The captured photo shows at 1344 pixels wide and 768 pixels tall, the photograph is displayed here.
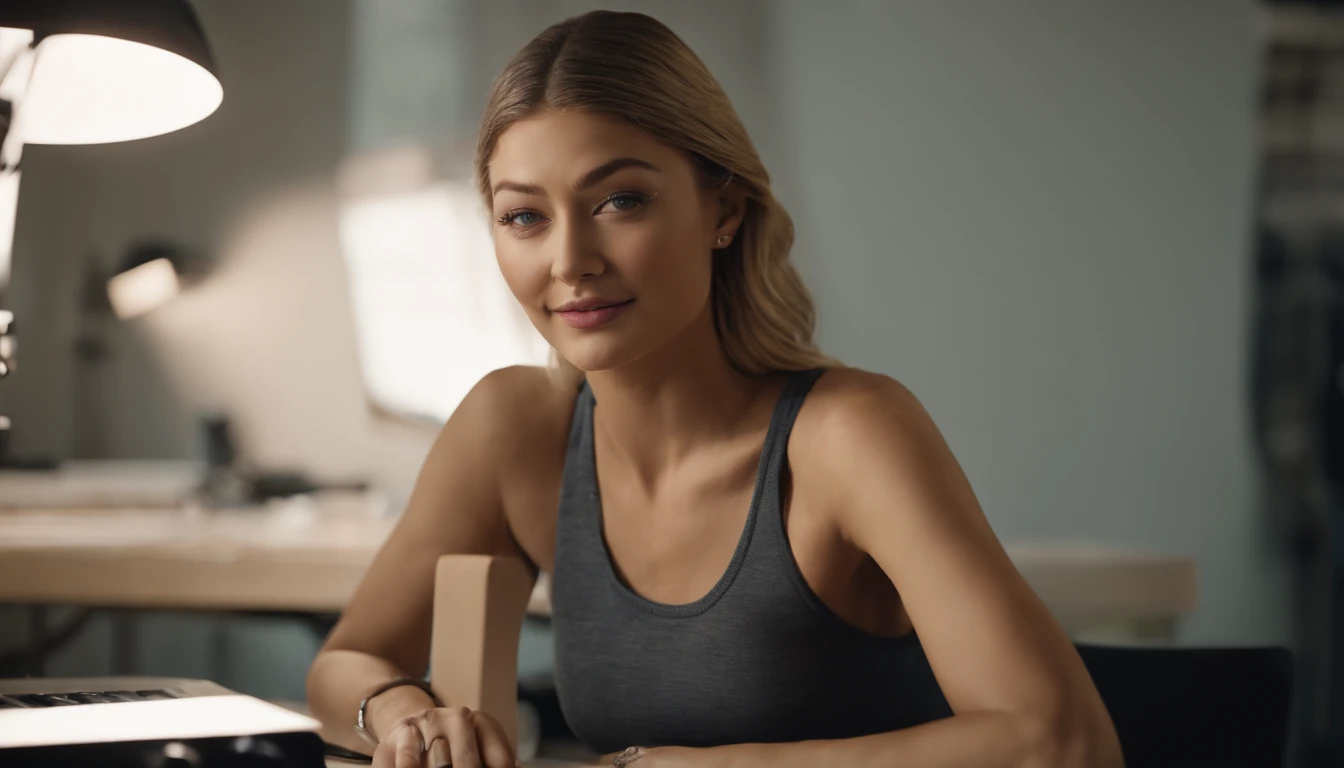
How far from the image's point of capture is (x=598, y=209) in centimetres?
92

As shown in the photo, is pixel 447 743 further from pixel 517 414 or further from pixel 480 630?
pixel 517 414

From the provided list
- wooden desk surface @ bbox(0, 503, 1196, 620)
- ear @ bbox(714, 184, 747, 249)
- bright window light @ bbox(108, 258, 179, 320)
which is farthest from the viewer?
bright window light @ bbox(108, 258, 179, 320)

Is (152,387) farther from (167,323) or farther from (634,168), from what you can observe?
(634,168)

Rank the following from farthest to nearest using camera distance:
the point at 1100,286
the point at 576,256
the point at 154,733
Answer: the point at 1100,286, the point at 576,256, the point at 154,733

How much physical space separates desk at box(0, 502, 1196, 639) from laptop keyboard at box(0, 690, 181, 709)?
875mm

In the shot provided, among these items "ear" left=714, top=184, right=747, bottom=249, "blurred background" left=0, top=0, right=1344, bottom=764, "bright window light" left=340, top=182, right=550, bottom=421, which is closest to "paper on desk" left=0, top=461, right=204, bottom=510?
"blurred background" left=0, top=0, right=1344, bottom=764

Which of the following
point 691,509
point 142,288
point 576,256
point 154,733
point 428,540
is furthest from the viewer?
point 142,288

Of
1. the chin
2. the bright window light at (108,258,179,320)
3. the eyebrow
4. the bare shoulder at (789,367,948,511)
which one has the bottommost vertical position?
the bare shoulder at (789,367,948,511)

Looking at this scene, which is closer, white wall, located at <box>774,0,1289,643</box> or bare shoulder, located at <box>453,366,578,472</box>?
bare shoulder, located at <box>453,366,578,472</box>

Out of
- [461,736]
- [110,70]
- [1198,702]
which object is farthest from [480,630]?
[110,70]

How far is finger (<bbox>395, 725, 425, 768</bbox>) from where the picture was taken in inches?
29.0

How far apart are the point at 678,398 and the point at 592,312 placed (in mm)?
165

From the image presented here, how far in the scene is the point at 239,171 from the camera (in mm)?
2338

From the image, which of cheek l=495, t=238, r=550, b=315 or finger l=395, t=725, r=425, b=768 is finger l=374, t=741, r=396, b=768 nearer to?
finger l=395, t=725, r=425, b=768
